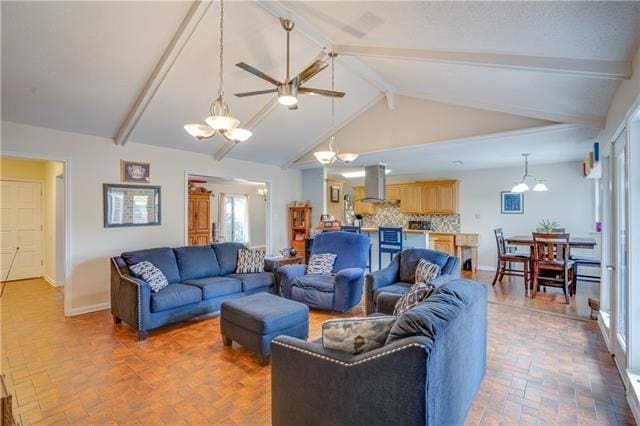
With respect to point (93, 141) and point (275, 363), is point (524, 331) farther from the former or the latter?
point (93, 141)

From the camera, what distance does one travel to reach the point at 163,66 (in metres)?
3.19

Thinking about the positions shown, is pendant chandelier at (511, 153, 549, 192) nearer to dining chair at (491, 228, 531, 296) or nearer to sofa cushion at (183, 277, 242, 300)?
dining chair at (491, 228, 531, 296)

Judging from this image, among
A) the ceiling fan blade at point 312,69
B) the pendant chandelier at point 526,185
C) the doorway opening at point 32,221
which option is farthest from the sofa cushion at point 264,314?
the pendant chandelier at point 526,185

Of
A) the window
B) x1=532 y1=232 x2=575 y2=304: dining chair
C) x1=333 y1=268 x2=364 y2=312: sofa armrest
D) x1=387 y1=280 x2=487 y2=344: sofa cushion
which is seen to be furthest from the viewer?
the window

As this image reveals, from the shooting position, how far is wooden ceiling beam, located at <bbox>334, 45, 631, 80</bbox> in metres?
2.25

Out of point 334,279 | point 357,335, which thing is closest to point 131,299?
point 334,279

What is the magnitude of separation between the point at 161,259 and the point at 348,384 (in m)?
3.31

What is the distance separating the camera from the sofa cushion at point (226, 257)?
4488 millimetres

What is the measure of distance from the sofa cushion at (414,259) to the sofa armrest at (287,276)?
4.74 ft

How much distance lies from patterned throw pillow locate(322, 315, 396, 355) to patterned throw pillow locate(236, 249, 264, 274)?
3.07 metres

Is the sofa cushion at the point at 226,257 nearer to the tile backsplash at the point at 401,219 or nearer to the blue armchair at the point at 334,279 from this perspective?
the blue armchair at the point at 334,279

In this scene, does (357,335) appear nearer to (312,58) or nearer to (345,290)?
(345,290)

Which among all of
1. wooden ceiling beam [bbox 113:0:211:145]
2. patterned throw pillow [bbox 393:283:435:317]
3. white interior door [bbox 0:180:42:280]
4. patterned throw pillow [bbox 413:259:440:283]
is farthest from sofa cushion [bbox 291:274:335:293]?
white interior door [bbox 0:180:42:280]

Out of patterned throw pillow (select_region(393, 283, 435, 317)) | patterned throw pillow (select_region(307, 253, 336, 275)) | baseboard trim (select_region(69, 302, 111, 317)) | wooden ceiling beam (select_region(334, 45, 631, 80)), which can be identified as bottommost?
baseboard trim (select_region(69, 302, 111, 317))
